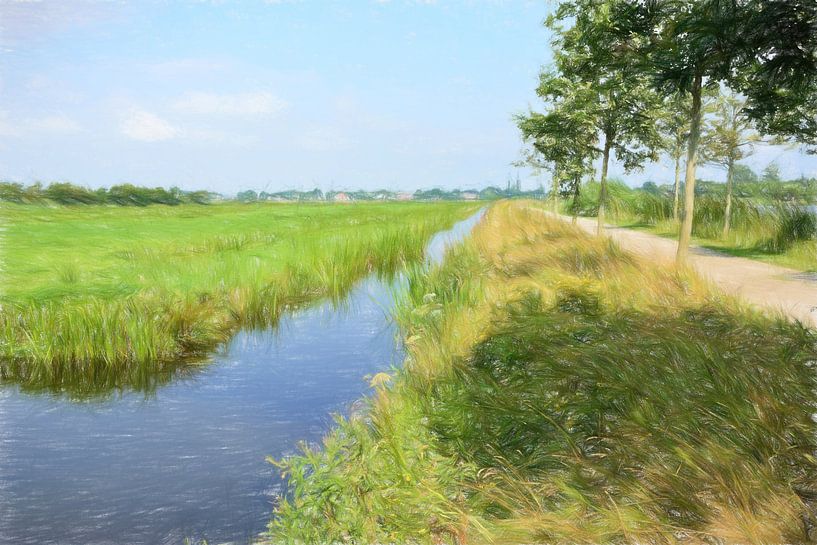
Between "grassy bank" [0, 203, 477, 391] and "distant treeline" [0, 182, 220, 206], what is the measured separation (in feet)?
8.15

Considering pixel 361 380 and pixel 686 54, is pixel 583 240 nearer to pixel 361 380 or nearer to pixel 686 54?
pixel 361 380

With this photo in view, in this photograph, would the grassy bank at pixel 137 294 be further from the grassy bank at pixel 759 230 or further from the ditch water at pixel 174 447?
the grassy bank at pixel 759 230

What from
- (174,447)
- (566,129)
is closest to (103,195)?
(566,129)

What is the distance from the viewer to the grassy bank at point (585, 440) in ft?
12.8

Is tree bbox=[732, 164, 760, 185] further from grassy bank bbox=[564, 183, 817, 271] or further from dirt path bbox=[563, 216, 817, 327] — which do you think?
dirt path bbox=[563, 216, 817, 327]

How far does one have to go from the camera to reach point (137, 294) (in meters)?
10.9

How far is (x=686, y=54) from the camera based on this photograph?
604cm

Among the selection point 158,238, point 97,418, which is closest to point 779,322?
point 97,418

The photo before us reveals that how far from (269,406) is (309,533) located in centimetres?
361

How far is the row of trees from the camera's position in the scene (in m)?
5.42

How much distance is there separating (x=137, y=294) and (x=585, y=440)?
28.7ft

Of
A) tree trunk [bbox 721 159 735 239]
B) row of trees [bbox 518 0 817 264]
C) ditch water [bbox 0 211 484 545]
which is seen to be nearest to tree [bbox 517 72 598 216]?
row of trees [bbox 518 0 817 264]

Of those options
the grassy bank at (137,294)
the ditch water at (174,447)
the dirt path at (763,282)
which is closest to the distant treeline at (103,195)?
the grassy bank at (137,294)

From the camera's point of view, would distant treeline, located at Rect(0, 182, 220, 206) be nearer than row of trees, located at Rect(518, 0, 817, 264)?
No
